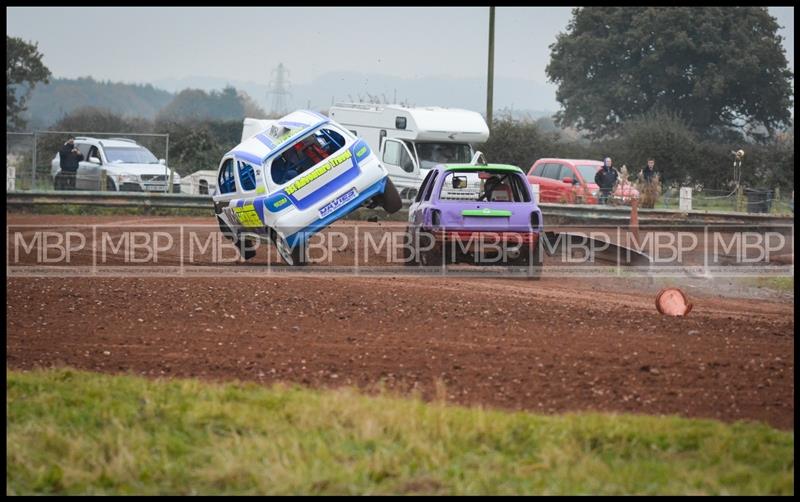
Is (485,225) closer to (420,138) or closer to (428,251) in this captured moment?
(428,251)

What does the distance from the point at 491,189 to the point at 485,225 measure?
0.95 meters

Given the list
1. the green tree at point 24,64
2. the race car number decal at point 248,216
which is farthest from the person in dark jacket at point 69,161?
the green tree at point 24,64

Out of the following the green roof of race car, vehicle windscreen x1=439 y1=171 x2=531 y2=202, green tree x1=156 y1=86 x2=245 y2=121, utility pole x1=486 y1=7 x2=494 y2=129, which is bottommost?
vehicle windscreen x1=439 y1=171 x2=531 y2=202

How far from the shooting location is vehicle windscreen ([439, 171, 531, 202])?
1758cm

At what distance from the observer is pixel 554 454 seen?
7117 mm

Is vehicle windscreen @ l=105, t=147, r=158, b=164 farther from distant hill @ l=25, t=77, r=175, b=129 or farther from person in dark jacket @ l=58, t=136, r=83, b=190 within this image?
distant hill @ l=25, t=77, r=175, b=129

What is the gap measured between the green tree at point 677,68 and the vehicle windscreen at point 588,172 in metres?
28.3

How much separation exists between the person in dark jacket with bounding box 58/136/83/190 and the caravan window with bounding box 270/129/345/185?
617 inches

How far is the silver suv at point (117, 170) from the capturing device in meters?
33.3

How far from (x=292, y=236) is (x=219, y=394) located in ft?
30.5

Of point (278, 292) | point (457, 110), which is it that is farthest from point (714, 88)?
point (278, 292)

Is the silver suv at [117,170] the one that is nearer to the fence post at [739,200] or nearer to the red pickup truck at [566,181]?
the red pickup truck at [566,181]

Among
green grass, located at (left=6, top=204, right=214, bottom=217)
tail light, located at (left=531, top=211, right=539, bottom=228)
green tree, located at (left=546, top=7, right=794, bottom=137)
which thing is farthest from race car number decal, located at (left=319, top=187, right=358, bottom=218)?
green tree, located at (left=546, top=7, right=794, bottom=137)

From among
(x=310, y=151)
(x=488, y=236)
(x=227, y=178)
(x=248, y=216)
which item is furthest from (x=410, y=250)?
(x=227, y=178)
